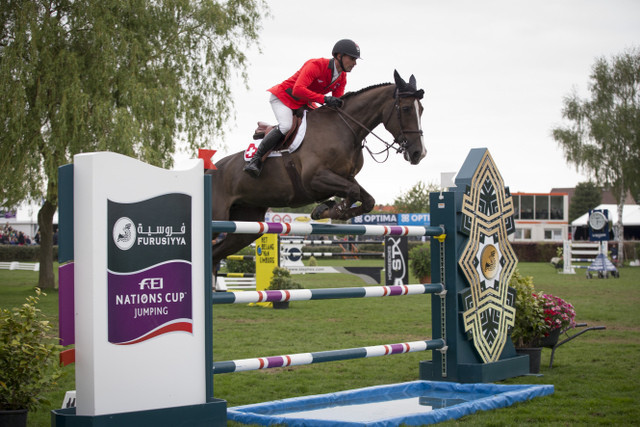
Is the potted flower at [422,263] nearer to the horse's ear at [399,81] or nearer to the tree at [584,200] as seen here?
the horse's ear at [399,81]

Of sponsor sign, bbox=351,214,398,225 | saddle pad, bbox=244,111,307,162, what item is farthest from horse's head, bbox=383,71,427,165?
sponsor sign, bbox=351,214,398,225

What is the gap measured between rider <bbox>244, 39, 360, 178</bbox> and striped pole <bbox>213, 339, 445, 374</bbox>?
158 centimetres

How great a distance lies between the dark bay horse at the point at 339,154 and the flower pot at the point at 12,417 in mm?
2397

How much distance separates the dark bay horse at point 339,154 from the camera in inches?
192

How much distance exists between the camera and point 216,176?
561 cm

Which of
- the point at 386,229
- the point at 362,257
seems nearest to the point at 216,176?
the point at 386,229

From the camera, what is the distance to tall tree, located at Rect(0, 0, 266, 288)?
42.2 ft

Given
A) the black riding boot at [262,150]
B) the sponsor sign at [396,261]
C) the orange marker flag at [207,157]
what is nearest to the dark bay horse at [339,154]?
the black riding boot at [262,150]

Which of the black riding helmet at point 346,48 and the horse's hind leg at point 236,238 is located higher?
the black riding helmet at point 346,48

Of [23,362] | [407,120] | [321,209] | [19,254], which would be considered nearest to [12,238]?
[19,254]

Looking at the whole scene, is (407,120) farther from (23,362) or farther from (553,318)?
(23,362)

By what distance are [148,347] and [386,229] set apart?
193 cm

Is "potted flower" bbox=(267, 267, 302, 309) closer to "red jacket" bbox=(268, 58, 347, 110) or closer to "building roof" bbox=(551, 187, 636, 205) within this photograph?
"red jacket" bbox=(268, 58, 347, 110)

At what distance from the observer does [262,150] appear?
5098 millimetres
